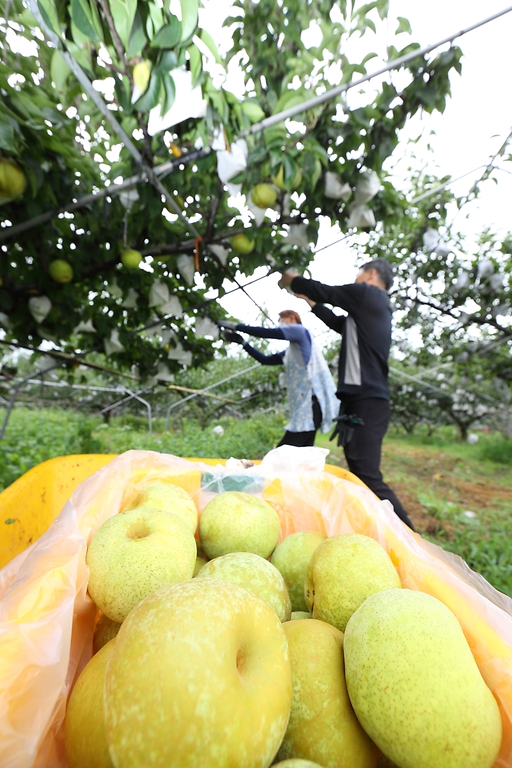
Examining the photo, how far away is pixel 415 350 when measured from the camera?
1271 centimetres

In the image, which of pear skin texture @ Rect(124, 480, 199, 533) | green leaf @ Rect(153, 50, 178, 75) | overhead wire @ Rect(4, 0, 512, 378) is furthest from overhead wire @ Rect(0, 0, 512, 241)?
pear skin texture @ Rect(124, 480, 199, 533)

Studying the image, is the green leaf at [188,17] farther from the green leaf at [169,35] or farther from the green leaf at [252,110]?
the green leaf at [252,110]

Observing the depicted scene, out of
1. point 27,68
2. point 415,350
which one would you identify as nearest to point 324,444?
point 415,350

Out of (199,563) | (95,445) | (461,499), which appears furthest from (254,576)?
(461,499)

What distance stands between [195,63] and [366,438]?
258 centimetres

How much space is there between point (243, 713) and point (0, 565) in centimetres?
109

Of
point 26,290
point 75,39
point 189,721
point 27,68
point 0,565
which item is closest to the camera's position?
point 189,721

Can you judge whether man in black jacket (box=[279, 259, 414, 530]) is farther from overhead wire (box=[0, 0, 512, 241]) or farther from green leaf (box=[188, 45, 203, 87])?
green leaf (box=[188, 45, 203, 87])

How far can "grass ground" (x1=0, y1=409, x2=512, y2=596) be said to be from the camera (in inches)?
145

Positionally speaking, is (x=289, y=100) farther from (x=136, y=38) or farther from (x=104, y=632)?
(x=104, y=632)

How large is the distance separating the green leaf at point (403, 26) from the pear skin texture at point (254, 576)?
2.73 meters

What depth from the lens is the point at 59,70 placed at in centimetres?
178

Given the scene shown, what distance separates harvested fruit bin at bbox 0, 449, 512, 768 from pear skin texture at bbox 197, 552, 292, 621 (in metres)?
0.31

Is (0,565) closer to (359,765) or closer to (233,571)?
(233,571)
